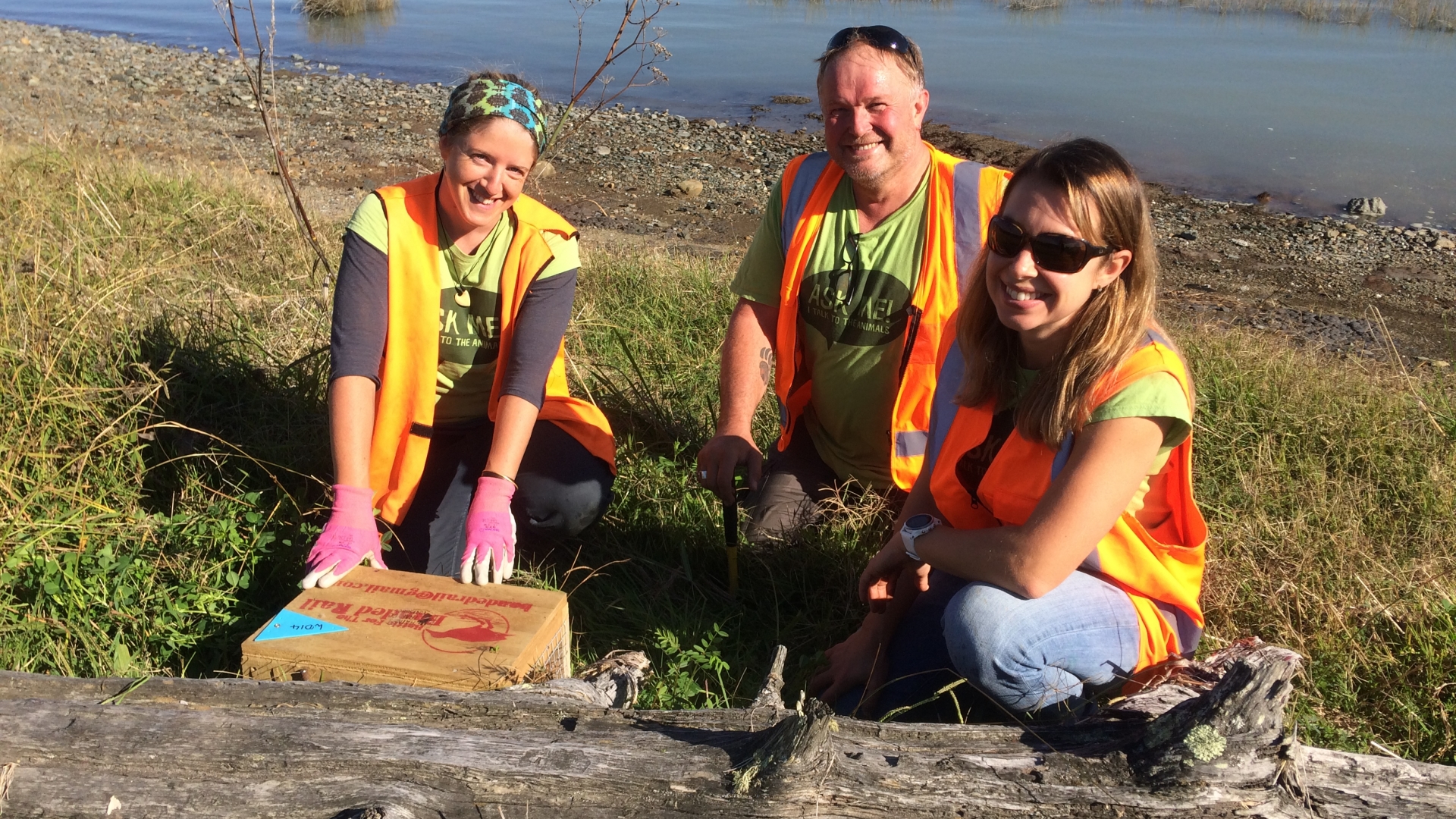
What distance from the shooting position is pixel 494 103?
2.76 metres

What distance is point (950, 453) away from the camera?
2.56 metres

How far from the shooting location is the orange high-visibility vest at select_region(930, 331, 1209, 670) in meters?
2.30

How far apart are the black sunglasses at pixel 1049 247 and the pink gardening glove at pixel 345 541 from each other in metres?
1.72

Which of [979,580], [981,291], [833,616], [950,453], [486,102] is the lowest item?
[833,616]

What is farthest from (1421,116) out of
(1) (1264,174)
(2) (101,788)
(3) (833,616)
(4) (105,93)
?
(4) (105,93)

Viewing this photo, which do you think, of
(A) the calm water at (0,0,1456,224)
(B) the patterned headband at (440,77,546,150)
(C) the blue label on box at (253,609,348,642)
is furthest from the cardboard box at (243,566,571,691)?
(A) the calm water at (0,0,1456,224)

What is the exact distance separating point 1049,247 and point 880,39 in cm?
121

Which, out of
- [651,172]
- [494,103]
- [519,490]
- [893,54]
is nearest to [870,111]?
[893,54]

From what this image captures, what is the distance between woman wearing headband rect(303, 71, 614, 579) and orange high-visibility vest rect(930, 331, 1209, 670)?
3.99ft

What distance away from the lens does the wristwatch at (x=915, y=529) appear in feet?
8.19

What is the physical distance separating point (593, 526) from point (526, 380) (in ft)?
2.12

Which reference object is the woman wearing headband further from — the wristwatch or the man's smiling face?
the wristwatch

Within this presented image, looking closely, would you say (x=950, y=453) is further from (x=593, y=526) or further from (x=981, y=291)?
(x=593, y=526)

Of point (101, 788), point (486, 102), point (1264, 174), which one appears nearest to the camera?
point (101, 788)
